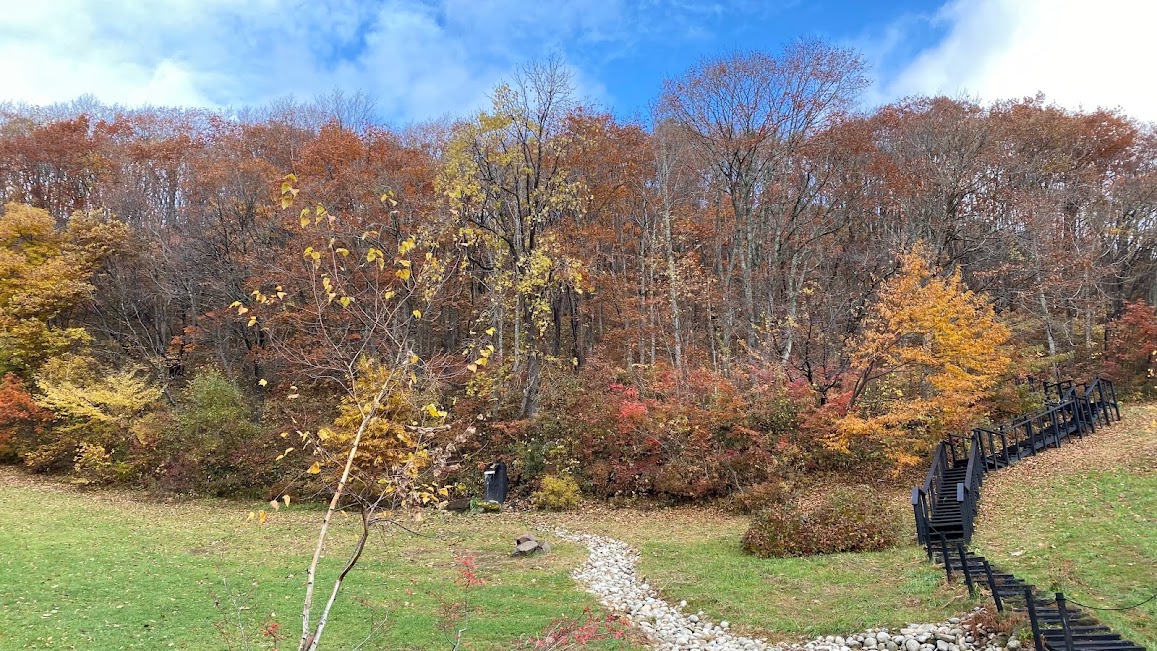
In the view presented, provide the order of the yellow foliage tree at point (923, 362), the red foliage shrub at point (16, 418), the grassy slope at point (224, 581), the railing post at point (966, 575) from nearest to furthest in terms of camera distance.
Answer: the railing post at point (966, 575)
the grassy slope at point (224, 581)
the yellow foliage tree at point (923, 362)
the red foliage shrub at point (16, 418)

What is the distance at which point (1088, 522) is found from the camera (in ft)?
38.1

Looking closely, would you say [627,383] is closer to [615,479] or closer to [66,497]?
[615,479]

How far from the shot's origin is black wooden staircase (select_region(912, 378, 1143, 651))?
680cm

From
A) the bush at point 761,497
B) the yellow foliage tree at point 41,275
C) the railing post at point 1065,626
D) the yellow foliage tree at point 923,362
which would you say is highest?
the yellow foliage tree at point 41,275

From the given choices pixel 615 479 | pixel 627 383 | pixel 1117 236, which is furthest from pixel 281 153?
pixel 1117 236

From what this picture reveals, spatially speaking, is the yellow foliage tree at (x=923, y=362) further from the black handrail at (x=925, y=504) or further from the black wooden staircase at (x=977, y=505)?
the black handrail at (x=925, y=504)

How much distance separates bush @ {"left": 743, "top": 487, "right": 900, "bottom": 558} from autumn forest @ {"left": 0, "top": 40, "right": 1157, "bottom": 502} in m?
3.96

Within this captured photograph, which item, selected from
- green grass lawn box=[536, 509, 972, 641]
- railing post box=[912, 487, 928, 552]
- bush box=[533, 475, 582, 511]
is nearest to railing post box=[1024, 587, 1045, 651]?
green grass lawn box=[536, 509, 972, 641]

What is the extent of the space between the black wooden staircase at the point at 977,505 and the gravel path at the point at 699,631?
0.66m

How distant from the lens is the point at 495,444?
22438mm

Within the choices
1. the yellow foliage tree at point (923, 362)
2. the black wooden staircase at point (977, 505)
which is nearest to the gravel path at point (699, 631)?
the black wooden staircase at point (977, 505)

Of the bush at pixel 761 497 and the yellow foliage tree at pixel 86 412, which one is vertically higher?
the yellow foliage tree at pixel 86 412

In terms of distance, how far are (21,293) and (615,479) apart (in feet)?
81.4

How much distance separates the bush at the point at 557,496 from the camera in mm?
19766
